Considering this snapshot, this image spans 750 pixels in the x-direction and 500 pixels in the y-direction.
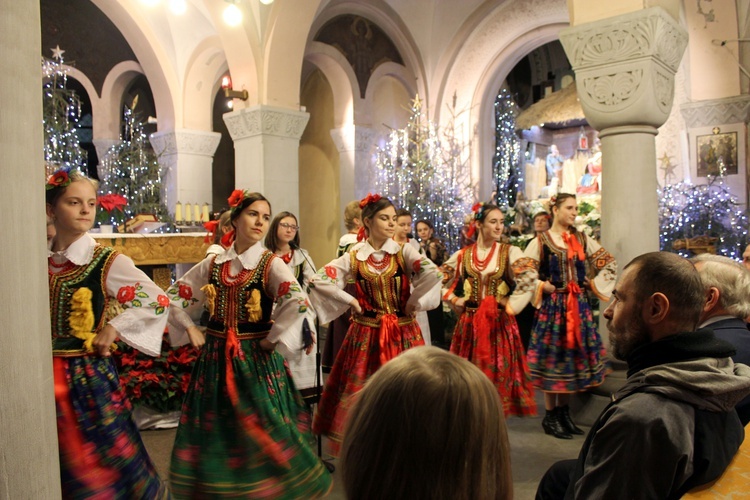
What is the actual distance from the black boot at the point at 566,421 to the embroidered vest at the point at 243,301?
2501mm

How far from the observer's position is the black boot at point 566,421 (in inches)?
176

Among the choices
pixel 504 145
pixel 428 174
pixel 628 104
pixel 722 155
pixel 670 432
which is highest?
pixel 504 145

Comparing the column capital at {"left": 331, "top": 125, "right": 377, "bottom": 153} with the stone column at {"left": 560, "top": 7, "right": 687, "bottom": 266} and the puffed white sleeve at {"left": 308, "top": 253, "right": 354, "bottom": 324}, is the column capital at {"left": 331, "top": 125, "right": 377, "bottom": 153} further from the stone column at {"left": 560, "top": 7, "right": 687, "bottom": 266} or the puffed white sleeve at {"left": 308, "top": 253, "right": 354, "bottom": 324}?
the puffed white sleeve at {"left": 308, "top": 253, "right": 354, "bottom": 324}

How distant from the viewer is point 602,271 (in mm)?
4477

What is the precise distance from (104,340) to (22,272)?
101cm

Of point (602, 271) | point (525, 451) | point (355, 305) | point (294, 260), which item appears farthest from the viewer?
point (294, 260)

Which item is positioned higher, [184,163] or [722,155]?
[184,163]

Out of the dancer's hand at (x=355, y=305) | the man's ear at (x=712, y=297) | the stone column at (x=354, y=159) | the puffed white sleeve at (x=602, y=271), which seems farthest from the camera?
the stone column at (x=354, y=159)

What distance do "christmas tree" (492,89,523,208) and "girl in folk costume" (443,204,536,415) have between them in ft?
32.1

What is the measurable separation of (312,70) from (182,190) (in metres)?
4.14

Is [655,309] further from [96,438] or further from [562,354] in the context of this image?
[562,354]

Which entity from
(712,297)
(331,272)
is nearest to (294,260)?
(331,272)

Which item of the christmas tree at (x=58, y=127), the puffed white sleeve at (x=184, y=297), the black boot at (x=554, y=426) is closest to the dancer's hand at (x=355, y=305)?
the puffed white sleeve at (x=184, y=297)

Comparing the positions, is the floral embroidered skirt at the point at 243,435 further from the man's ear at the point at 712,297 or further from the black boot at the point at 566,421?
the black boot at the point at 566,421
